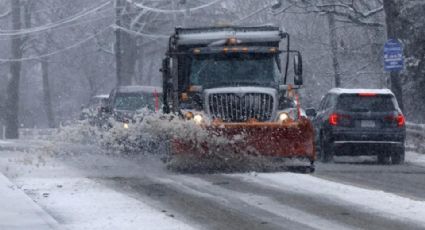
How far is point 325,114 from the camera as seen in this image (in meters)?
24.1

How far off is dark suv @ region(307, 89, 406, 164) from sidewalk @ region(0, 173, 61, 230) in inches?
418

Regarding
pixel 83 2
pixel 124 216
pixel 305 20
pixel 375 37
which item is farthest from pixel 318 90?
pixel 124 216

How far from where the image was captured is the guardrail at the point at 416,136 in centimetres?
2741

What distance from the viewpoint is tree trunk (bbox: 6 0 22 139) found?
5397 cm

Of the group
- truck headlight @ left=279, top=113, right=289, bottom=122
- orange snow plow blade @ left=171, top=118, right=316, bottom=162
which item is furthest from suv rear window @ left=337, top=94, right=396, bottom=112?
orange snow plow blade @ left=171, top=118, right=316, bottom=162

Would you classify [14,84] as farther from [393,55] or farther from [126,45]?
Result: [393,55]

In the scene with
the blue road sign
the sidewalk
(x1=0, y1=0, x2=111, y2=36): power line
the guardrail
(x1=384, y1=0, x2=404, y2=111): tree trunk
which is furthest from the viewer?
(x1=0, y1=0, x2=111, y2=36): power line

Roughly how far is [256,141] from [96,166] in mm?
3699

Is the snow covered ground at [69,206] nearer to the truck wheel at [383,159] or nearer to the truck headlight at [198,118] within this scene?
the truck headlight at [198,118]

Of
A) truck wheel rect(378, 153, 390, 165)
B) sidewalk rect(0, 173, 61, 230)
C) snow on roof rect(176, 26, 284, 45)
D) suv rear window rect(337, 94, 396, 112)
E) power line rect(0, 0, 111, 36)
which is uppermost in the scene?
power line rect(0, 0, 111, 36)

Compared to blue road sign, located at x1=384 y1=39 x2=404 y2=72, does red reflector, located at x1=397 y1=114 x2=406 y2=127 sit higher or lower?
lower

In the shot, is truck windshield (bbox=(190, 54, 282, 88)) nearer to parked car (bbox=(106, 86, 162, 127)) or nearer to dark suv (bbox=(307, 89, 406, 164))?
dark suv (bbox=(307, 89, 406, 164))

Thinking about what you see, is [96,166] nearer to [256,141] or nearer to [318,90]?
[256,141]

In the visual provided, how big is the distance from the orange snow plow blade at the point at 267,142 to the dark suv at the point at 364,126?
4665mm
